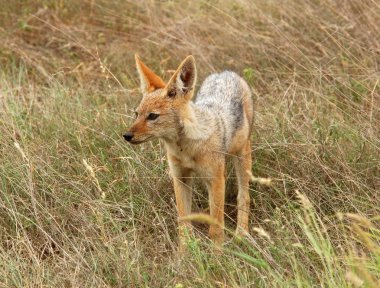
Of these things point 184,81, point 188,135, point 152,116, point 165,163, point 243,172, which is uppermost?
point 184,81

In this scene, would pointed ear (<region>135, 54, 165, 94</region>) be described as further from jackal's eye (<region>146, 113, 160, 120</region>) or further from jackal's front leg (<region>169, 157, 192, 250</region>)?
jackal's front leg (<region>169, 157, 192, 250</region>)

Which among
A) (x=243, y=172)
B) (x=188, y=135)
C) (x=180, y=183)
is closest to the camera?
(x=188, y=135)

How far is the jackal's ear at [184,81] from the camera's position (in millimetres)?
5066

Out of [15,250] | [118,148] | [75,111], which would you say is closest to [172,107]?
[118,148]

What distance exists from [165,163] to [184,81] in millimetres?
895

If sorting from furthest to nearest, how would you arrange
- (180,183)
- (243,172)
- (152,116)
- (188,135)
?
1. (243,172)
2. (180,183)
3. (188,135)
4. (152,116)

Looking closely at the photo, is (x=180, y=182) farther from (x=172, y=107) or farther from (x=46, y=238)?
(x=46, y=238)

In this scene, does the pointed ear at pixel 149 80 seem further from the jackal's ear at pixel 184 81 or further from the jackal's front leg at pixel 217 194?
the jackal's front leg at pixel 217 194

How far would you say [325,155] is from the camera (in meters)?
5.45

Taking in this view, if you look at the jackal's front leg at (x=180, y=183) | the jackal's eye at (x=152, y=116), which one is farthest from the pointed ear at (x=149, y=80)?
the jackal's front leg at (x=180, y=183)

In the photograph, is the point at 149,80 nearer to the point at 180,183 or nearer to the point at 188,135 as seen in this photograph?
the point at 188,135

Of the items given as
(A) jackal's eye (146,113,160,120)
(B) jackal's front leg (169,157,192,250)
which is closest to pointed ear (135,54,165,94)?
(A) jackal's eye (146,113,160,120)

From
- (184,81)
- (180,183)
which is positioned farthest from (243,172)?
(184,81)

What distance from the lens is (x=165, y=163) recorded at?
5.84 meters
